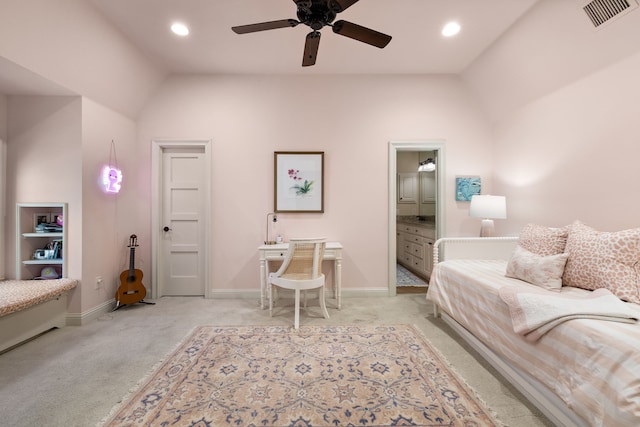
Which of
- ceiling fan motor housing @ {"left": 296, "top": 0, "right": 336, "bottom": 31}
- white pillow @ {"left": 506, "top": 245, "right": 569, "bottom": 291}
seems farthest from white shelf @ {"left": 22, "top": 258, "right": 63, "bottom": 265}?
white pillow @ {"left": 506, "top": 245, "right": 569, "bottom": 291}

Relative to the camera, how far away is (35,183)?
2729 mm

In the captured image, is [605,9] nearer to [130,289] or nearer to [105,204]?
[105,204]

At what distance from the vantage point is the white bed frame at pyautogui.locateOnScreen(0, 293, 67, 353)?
218 cm

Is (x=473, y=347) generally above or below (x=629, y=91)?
below

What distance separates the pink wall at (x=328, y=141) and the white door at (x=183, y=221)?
9.1 inches

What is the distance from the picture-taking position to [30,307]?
2.35 metres

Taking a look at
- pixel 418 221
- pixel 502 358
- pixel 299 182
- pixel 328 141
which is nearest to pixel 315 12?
pixel 328 141

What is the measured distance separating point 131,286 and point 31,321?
0.86 meters

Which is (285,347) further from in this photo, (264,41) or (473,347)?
(264,41)

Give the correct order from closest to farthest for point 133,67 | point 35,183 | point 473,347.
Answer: point 473,347
point 35,183
point 133,67

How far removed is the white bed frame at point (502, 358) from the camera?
1.42 m

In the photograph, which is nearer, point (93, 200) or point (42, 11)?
point (42, 11)

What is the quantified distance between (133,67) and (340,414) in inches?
153

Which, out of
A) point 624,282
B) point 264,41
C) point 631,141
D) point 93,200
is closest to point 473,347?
point 624,282
